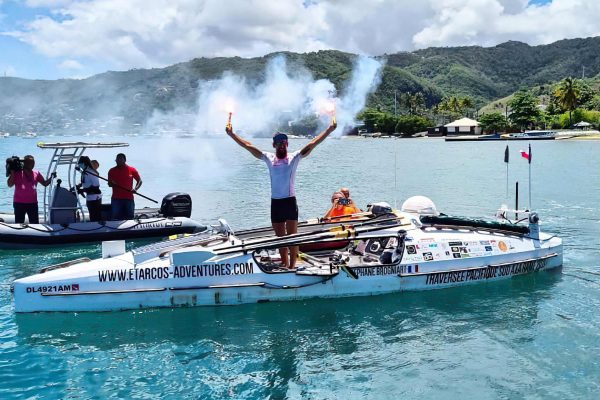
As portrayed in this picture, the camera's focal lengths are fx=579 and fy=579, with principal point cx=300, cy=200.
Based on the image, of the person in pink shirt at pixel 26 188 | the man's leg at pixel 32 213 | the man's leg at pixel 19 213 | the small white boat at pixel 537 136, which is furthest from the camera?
the small white boat at pixel 537 136

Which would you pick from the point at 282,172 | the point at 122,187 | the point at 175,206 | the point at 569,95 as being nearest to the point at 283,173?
the point at 282,172

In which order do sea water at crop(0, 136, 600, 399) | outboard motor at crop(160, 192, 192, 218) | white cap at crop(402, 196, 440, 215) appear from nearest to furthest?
1. sea water at crop(0, 136, 600, 399)
2. white cap at crop(402, 196, 440, 215)
3. outboard motor at crop(160, 192, 192, 218)

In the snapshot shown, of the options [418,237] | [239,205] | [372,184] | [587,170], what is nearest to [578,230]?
[418,237]

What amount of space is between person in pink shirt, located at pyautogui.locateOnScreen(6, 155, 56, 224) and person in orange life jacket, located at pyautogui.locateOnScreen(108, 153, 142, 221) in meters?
1.72

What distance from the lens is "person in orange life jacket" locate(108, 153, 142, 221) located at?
54.2 ft

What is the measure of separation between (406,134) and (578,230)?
5090 inches

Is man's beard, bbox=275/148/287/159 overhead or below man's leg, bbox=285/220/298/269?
overhead

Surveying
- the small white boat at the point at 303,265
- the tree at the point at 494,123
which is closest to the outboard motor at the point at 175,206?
the small white boat at the point at 303,265

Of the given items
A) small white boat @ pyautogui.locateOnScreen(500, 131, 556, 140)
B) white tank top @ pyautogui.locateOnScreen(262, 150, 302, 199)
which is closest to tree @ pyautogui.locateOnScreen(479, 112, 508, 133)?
small white boat @ pyautogui.locateOnScreen(500, 131, 556, 140)

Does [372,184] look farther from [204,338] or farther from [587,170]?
[204,338]

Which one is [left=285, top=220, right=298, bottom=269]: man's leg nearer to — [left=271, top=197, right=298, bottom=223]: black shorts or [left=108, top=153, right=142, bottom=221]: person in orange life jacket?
[left=271, top=197, right=298, bottom=223]: black shorts

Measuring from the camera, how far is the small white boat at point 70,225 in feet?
53.8

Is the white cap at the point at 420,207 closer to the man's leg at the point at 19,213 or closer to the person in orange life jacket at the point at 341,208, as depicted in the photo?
the person in orange life jacket at the point at 341,208

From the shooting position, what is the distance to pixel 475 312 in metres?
11.2
